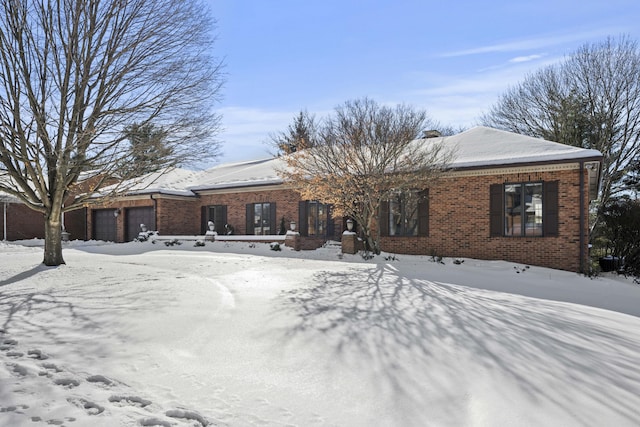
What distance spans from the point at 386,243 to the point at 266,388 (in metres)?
12.9

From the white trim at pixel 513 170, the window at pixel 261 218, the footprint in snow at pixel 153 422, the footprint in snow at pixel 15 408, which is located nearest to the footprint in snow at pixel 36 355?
the footprint in snow at pixel 15 408

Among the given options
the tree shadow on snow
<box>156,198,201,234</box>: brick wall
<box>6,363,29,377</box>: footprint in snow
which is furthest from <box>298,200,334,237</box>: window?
<box>6,363,29,377</box>: footprint in snow

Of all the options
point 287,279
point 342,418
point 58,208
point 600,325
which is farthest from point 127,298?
point 600,325

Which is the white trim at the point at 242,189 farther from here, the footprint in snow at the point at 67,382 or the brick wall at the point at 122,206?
the footprint in snow at the point at 67,382

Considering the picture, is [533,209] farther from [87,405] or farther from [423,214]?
[87,405]

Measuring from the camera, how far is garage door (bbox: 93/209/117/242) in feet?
78.5

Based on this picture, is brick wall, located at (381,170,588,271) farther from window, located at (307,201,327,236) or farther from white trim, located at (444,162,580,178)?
window, located at (307,201,327,236)

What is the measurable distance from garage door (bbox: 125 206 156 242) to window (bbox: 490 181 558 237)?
16.5 metres

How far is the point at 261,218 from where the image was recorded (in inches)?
792

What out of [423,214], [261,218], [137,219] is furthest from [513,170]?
→ [137,219]

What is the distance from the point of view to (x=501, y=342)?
16.2 feet

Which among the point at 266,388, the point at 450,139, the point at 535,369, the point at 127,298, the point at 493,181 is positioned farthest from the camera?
the point at 450,139

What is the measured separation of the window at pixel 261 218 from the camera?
1959 cm

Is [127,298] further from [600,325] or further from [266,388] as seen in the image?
[600,325]
